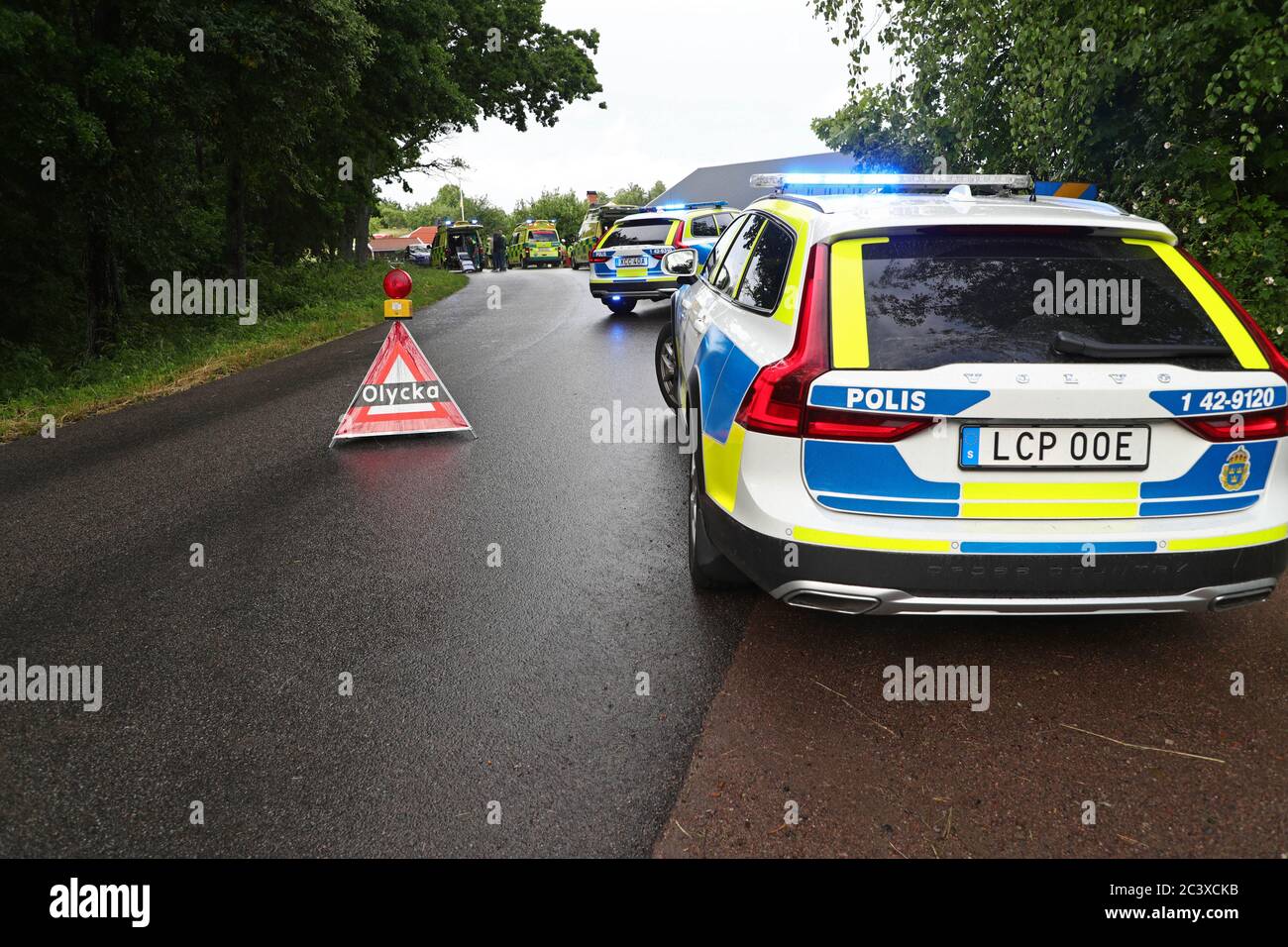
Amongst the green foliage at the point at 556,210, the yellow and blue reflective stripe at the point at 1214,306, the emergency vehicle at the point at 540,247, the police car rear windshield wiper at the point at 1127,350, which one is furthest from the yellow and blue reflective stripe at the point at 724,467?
the green foliage at the point at 556,210

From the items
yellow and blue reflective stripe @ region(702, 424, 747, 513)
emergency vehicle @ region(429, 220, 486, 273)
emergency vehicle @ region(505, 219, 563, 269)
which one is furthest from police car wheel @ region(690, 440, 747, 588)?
emergency vehicle @ region(505, 219, 563, 269)

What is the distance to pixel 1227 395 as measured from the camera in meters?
3.30

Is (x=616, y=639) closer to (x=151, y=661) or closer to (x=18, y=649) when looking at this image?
(x=151, y=661)

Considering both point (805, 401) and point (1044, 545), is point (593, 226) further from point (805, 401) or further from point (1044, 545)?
point (1044, 545)

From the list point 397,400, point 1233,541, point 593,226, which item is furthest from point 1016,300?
point 593,226

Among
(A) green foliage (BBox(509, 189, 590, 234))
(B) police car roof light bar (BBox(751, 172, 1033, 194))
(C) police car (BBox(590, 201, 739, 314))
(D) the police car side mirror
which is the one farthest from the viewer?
(A) green foliage (BBox(509, 189, 590, 234))

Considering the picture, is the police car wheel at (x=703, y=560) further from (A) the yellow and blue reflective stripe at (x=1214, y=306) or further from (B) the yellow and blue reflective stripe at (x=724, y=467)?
(A) the yellow and blue reflective stripe at (x=1214, y=306)

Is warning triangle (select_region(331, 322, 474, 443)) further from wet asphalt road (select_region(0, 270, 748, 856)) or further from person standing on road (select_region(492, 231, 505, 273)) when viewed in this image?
person standing on road (select_region(492, 231, 505, 273))

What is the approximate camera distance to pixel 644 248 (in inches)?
665

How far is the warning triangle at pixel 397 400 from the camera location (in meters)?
7.83

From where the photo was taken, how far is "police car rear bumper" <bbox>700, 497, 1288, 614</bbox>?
329cm

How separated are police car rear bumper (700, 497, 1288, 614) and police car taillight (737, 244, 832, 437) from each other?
0.44 metres

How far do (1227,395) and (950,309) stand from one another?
926mm

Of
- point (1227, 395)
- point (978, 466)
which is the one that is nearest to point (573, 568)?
point (978, 466)
